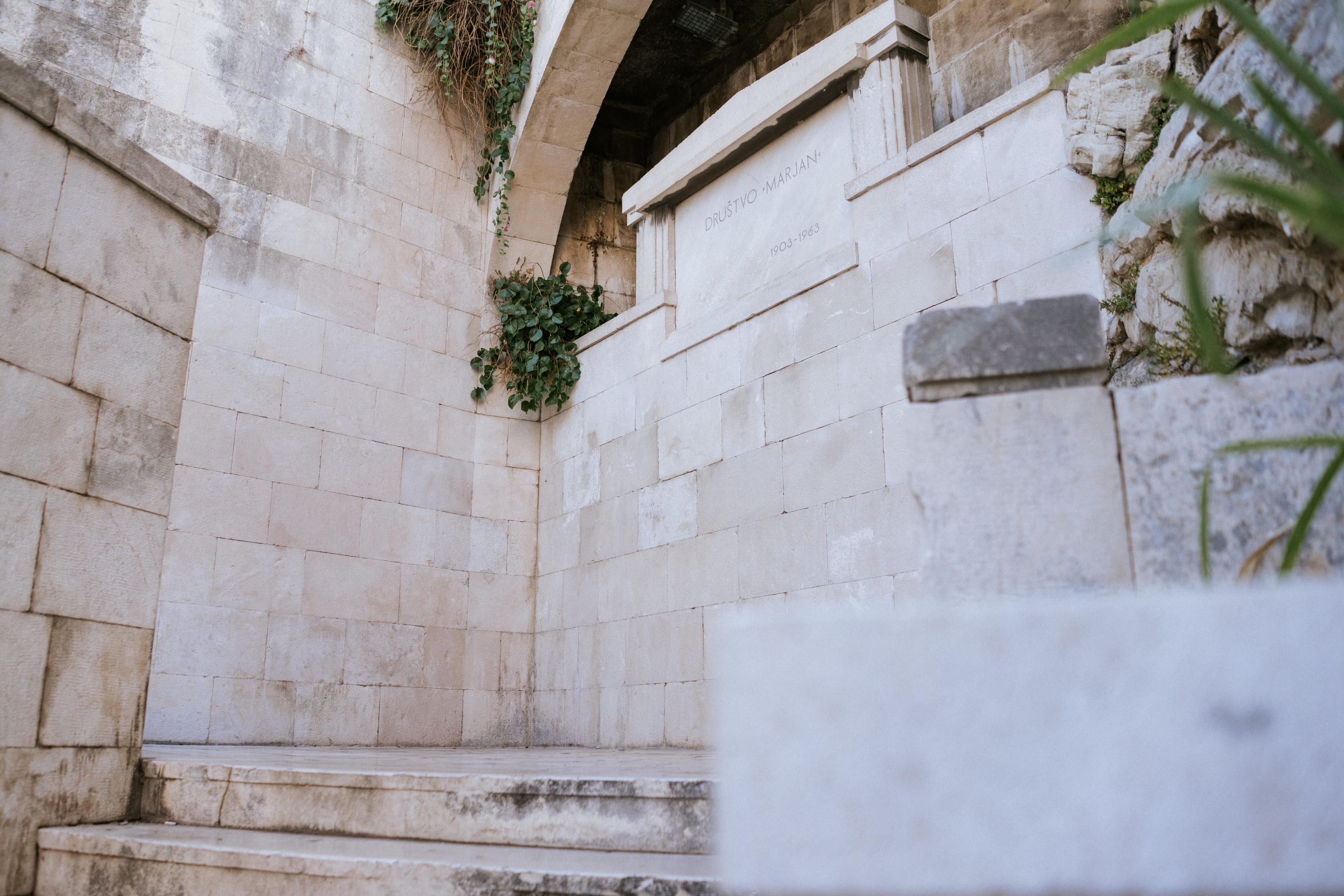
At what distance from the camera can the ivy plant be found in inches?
227

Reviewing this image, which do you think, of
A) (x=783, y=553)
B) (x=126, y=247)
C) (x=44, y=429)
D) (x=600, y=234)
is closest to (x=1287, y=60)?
(x=44, y=429)

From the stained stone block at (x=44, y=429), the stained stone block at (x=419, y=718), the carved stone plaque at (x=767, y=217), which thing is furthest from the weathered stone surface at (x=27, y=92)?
the stained stone block at (x=419, y=718)

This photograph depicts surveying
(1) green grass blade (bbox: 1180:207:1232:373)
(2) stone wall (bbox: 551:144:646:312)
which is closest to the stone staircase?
(1) green grass blade (bbox: 1180:207:1232:373)

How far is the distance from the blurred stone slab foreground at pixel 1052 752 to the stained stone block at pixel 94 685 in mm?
2418

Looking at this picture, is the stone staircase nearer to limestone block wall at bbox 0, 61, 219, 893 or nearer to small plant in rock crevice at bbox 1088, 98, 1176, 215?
limestone block wall at bbox 0, 61, 219, 893

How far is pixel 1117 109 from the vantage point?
3211 millimetres

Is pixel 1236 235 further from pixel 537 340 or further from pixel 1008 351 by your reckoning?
pixel 537 340

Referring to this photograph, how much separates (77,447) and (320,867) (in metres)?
1.37

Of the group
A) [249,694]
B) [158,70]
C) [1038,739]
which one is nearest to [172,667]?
[249,694]

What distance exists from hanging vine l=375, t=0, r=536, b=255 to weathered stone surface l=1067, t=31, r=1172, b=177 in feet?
11.4

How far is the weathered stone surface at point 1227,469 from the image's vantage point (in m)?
1.40

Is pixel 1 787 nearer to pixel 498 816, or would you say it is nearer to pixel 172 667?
pixel 498 816

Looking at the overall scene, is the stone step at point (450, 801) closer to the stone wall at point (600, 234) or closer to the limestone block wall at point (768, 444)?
the limestone block wall at point (768, 444)

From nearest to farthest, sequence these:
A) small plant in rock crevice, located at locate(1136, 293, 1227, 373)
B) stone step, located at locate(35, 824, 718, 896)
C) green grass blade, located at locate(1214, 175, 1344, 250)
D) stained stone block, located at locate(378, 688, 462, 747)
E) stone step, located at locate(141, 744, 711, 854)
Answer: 1. green grass blade, located at locate(1214, 175, 1344, 250)
2. stone step, located at locate(35, 824, 718, 896)
3. stone step, located at locate(141, 744, 711, 854)
4. small plant in rock crevice, located at locate(1136, 293, 1227, 373)
5. stained stone block, located at locate(378, 688, 462, 747)
